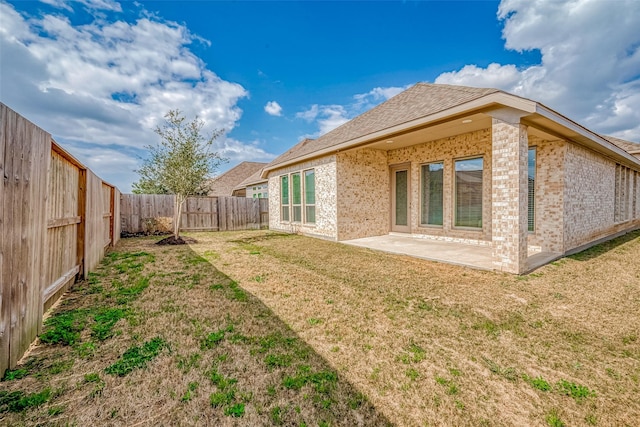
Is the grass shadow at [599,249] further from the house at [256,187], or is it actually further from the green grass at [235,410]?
the house at [256,187]

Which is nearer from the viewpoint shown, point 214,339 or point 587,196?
point 214,339

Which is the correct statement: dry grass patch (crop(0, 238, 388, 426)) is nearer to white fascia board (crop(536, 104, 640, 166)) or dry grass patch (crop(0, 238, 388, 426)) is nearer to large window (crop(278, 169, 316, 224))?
white fascia board (crop(536, 104, 640, 166))

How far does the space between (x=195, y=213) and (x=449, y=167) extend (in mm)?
11937

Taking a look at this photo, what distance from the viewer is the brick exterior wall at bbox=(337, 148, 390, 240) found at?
30.3 feet

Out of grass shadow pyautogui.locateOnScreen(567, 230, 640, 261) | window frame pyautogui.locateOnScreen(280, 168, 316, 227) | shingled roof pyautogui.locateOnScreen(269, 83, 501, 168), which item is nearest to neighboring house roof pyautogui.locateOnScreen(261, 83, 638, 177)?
shingled roof pyautogui.locateOnScreen(269, 83, 501, 168)

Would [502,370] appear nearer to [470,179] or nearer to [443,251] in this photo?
[443,251]

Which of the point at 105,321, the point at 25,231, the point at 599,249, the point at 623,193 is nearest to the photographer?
the point at 25,231

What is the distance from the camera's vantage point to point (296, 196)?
1171 cm

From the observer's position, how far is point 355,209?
949cm

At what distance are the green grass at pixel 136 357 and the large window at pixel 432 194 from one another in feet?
27.7

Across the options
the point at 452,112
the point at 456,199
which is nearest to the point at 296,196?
the point at 456,199

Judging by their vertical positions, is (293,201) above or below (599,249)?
above

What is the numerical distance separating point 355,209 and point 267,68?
28.4ft

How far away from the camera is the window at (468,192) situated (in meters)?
7.89
